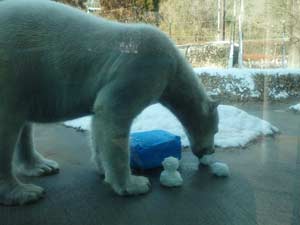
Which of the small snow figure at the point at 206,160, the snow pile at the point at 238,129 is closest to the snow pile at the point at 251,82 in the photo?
the snow pile at the point at 238,129

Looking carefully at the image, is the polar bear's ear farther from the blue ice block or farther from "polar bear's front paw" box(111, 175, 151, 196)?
"polar bear's front paw" box(111, 175, 151, 196)

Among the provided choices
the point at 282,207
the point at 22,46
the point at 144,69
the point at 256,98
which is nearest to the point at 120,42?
the point at 144,69

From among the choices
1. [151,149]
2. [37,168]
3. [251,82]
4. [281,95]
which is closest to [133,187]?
[151,149]

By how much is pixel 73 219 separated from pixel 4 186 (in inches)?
16.6

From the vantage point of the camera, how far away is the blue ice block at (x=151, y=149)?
2799 mm

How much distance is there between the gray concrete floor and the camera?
2.10 metres

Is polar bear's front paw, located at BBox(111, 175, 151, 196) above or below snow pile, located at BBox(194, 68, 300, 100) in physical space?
above

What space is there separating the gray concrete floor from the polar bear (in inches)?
5.1

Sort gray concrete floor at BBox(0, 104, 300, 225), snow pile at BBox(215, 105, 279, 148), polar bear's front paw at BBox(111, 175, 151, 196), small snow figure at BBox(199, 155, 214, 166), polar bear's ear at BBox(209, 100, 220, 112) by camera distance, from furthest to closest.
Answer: snow pile at BBox(215, 105, 279, 148) → small snow figure at BBox(199, 155, 214, 166) → polar bear's ear at BBox(209, 100, 220, 112) → polar bear's front paw at BBox(111, 175, 151, 196) → gray concrete floor at BBox(0, 104, 300, 225)

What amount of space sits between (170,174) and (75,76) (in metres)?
0.81

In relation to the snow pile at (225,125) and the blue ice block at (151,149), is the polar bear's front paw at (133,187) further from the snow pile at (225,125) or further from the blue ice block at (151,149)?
the snow pile at (225,125)

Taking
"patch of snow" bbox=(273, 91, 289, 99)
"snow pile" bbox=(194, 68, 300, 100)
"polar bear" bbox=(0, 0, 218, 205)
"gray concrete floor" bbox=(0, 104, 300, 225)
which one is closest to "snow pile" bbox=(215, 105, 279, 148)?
"gray concrete floor" bbox=(0, 104, 300, 225)

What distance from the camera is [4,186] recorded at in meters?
2.25

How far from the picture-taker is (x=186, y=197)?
94.8 inches
